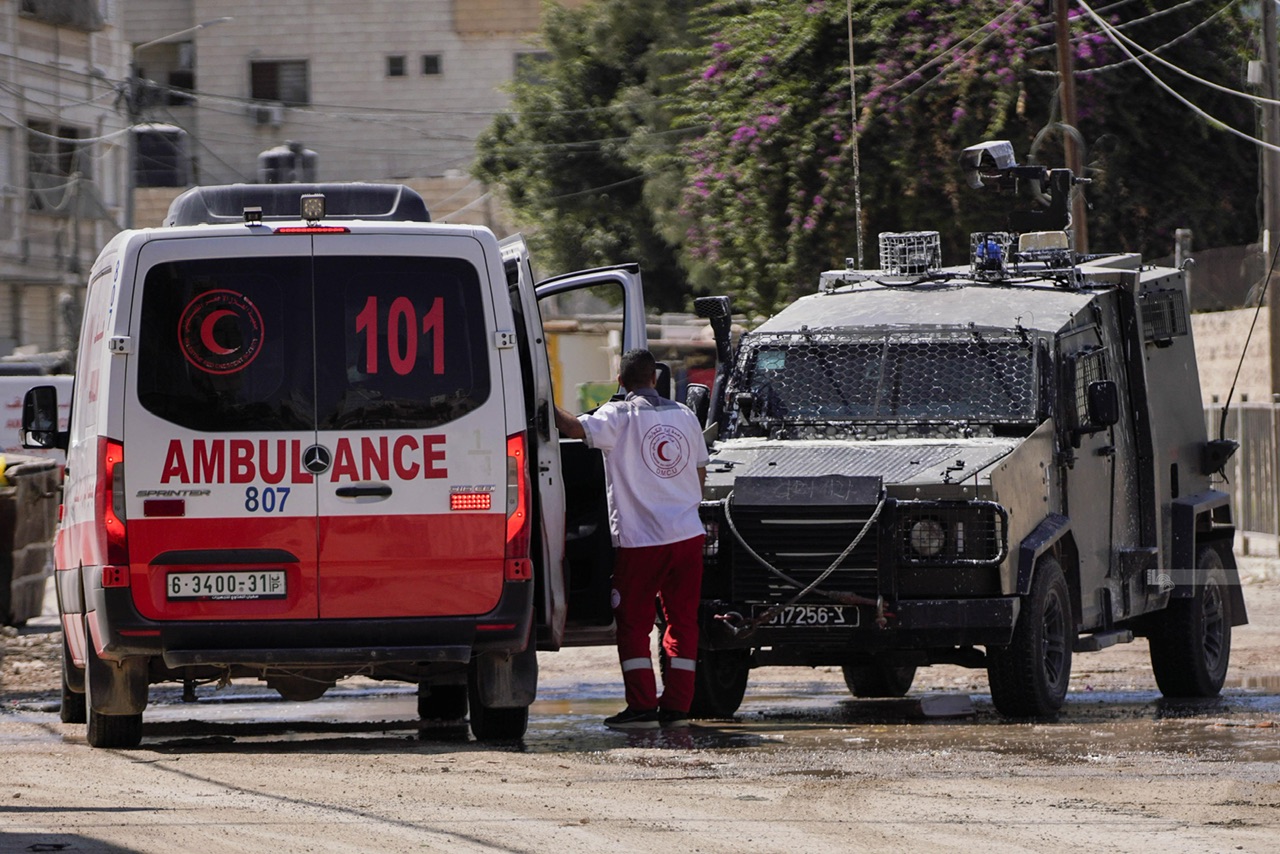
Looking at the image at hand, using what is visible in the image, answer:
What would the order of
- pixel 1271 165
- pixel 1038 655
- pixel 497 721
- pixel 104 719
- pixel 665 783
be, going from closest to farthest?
1. pixel 665 783
2. pixel 104 719
3. pixel 497 721
4. pixel 1038 655
5. pixel 1271 165

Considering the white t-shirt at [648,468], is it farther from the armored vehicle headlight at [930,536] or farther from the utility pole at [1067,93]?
the utility pole at [1067,93]

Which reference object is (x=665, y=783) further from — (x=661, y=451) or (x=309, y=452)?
(x=661, y=451)

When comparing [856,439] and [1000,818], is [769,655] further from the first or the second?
[1000,818]

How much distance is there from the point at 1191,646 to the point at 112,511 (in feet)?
21.2

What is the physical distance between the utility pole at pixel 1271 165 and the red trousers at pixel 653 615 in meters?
13.8

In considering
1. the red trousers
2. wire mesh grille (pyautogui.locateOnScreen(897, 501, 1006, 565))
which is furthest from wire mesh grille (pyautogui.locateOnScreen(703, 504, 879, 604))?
the red trousers

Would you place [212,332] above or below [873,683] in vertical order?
above

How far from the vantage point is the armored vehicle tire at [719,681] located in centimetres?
1151

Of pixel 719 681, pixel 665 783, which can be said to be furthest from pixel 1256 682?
pixel 665 783

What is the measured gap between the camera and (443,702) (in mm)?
11867

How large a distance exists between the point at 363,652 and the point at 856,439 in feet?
10.6

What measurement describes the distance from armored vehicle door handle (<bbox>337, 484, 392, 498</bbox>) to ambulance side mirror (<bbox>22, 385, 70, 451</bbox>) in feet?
6.58

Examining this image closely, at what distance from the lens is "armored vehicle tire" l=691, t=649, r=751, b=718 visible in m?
11.5

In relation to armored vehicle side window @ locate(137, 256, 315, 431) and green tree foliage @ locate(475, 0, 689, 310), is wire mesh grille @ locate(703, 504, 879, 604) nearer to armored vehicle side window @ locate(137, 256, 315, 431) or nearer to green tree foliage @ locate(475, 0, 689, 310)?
armored vehicle side window @ locate(137, 256, 315, 431)
